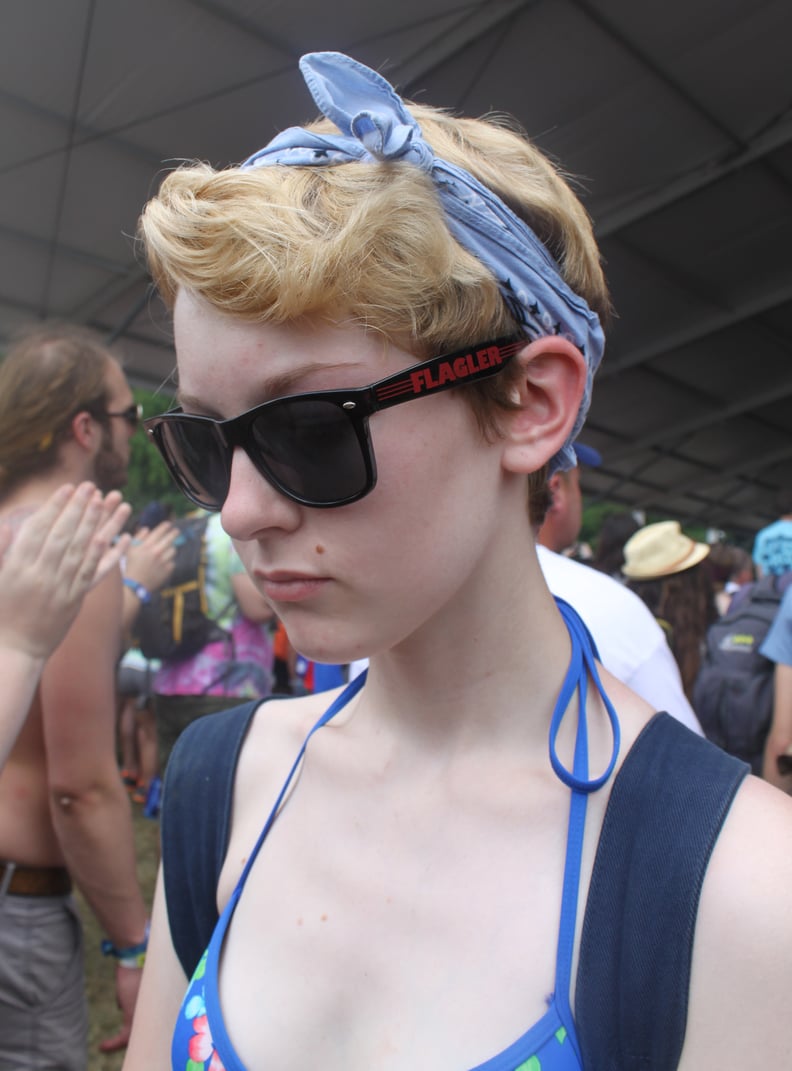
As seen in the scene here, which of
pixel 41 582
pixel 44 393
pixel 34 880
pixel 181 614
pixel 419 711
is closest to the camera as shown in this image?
pixel 419 711

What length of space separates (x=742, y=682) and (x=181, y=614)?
2657 mm

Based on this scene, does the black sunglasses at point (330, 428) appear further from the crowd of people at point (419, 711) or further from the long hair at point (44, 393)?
the long hair at point (44, 393)

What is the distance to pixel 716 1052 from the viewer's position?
75 cm

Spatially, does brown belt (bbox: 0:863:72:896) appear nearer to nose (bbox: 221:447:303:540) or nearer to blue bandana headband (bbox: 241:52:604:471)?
nose (bbox: 221:447:303:540)

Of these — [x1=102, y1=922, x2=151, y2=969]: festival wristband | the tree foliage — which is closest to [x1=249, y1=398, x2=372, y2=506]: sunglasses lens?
[x1=102, y1=922, x2=151, y2=969]: festival wristband

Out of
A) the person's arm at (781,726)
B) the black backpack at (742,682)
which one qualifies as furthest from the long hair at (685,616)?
the person's arm at (781,726)

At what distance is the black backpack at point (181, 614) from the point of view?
4.04 meters

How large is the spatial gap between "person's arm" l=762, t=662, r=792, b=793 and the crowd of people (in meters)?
2.26

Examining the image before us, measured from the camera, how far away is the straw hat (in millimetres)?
4234

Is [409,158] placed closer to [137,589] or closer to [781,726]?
[137,589]

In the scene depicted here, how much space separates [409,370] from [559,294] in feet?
0.88

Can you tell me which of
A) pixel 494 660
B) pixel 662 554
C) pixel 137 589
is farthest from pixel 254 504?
pixel 662 554

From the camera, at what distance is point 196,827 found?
1.21 metres

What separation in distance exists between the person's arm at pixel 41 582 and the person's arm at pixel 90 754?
41cm
